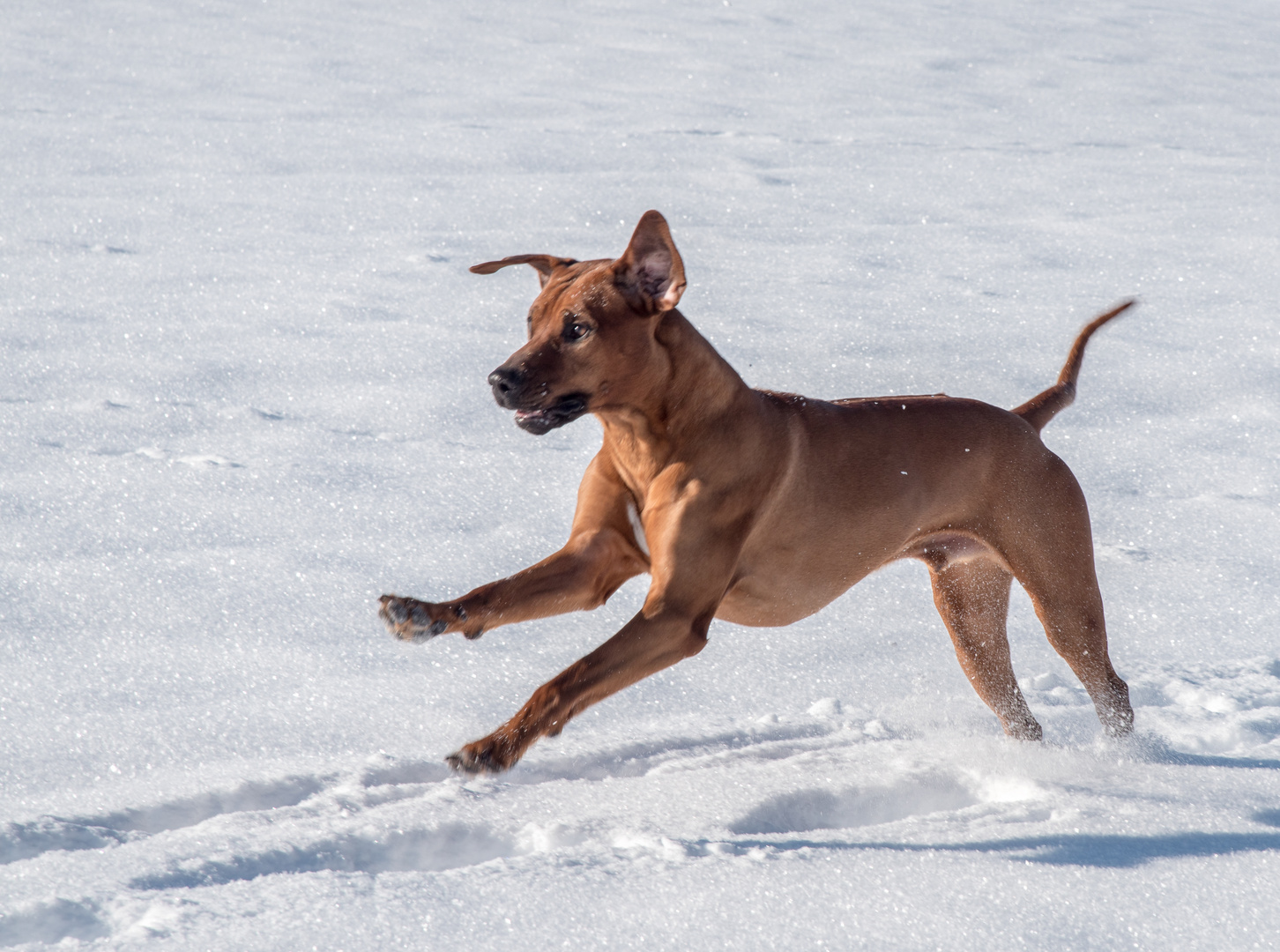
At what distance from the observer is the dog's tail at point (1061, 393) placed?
419cm

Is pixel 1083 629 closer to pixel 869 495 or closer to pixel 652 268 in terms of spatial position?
pixel 869 495

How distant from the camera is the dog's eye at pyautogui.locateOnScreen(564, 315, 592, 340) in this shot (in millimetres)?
3150

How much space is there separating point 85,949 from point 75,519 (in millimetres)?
2630

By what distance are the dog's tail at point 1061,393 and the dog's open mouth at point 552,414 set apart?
1703mm

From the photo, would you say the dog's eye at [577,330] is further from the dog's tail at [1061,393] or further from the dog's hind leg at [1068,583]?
the dog's tail at [1061,393]

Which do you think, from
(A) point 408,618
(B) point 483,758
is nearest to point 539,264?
(A) point 408,618

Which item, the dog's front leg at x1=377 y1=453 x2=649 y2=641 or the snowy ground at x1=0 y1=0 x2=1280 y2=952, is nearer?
the snowy ground at x1=0 y1=0 x2=1280 y2=952

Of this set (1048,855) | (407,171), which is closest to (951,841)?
(1048,855)

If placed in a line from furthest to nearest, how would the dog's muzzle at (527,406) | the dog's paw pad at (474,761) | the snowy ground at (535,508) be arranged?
1. the dog's muzzle at (527,406)
2. the dog's paw pad at (474,761)
3. the snowy ground at (535,508)

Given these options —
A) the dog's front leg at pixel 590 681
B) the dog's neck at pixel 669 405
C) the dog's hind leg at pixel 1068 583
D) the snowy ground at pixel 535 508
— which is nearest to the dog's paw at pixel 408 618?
the dog's front leg at pixel 590 681

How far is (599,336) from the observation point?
3158 mm

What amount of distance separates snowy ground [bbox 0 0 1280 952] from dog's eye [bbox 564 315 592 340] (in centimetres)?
121

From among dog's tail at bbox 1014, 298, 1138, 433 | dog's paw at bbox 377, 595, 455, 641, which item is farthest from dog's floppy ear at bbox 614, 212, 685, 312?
dog's tail at bbox 1014, 298, 1138, 433

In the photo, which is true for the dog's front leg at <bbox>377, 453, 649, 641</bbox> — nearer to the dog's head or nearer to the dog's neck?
the dog's neck
